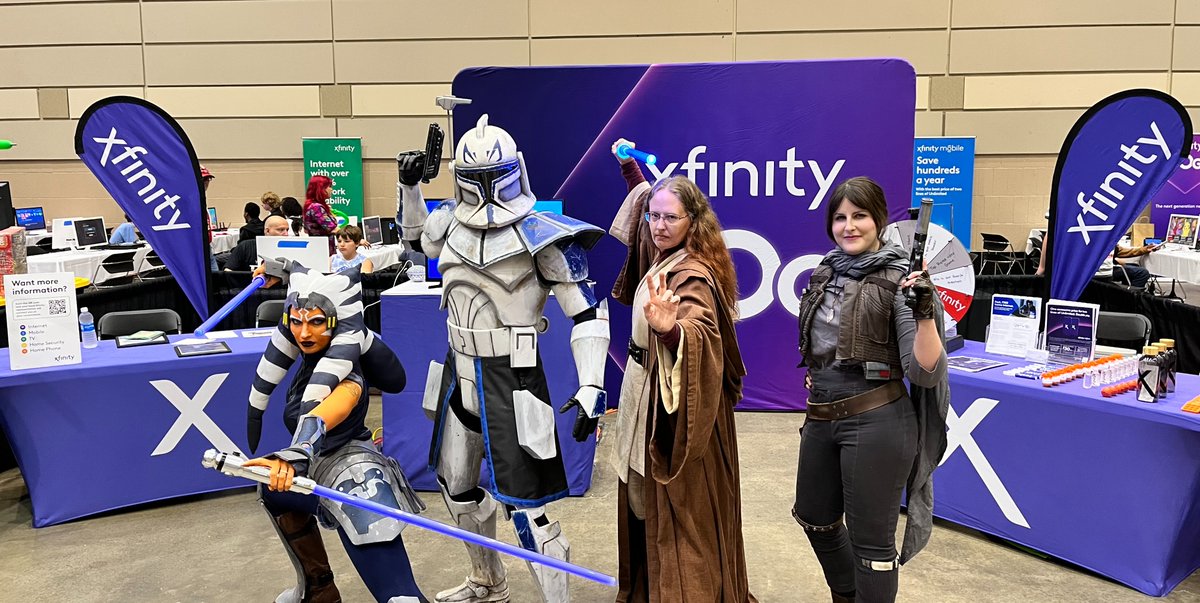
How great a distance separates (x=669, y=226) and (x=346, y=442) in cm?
123

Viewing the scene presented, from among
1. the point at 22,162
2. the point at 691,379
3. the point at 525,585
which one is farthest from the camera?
the point at 22,162

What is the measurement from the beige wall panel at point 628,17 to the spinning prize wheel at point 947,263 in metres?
6.17

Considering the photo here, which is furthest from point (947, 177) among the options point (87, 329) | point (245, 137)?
point (87, 329)

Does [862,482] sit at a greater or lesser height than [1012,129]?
lesser

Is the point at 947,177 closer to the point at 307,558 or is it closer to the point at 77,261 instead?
the point at 307,558

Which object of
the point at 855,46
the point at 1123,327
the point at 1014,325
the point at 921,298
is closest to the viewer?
the point at 921,298

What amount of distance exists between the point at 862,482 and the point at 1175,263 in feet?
22.1

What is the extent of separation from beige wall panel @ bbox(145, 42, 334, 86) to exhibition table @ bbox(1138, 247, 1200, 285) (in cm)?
836

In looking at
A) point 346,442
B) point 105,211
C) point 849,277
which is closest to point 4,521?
point 346,442

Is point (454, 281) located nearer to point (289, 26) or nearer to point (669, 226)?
point (669, 226)

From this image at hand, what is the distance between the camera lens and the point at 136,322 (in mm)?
4848

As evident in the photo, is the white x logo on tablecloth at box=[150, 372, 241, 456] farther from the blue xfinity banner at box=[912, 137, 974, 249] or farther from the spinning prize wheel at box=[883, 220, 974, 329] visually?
the blue xfinity banner at box=[912, 137, 974, 249]

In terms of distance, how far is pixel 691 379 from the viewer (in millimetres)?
2543

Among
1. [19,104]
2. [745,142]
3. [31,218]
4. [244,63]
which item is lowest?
[31,218]
